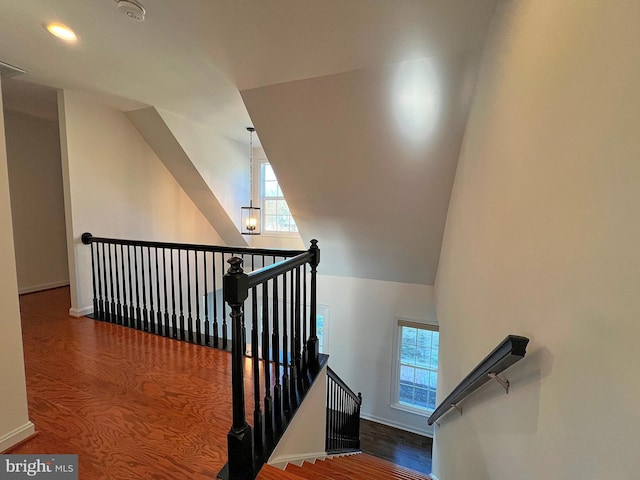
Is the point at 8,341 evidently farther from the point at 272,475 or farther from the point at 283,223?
the point at 283,223

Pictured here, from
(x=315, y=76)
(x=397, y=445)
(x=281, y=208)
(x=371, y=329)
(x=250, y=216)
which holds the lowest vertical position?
(x=397, y=445)

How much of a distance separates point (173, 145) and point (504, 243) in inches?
160

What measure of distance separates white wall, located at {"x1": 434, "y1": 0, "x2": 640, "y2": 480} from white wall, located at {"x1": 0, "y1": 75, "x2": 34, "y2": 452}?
2298mm

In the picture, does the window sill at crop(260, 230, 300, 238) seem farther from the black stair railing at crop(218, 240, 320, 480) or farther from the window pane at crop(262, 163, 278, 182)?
the black stair railing at crop(218, 240, 320, 480)

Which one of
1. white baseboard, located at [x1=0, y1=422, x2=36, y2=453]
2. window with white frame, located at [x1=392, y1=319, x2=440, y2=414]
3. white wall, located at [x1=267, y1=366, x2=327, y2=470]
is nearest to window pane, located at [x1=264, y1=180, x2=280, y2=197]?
window with white frame, located at [x1=392, y1=319, x2=440, y2=414]

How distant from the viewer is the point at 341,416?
4191mm

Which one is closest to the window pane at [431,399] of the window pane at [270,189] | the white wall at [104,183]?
the window pane at [270,189]

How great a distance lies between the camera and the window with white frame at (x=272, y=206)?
19.1ft

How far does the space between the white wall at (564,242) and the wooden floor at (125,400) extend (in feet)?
4.74

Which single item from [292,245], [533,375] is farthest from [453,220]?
[292,245]

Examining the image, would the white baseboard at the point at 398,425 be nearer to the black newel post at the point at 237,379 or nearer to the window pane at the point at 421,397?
the window pane at the point at 421,397

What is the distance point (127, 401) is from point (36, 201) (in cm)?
403

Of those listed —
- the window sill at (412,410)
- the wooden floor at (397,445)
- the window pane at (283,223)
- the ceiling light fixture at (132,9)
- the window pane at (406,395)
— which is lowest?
the wooden floor at (397,445)

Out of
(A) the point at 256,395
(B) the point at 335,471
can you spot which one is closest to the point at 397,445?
(B) the point at 335,471
